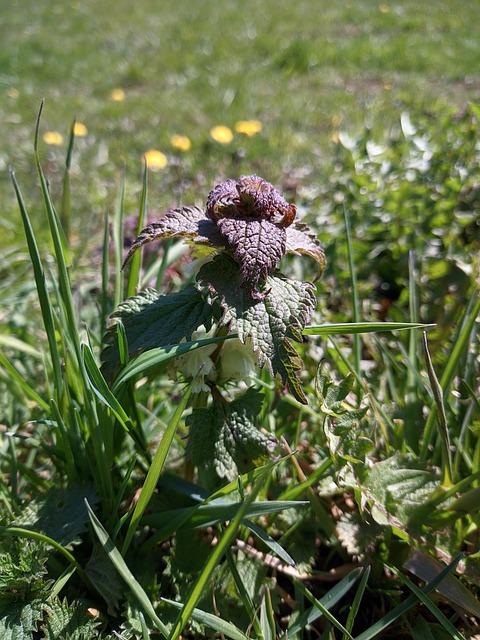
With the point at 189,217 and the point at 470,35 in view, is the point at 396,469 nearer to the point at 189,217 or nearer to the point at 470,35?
the point at 189,217

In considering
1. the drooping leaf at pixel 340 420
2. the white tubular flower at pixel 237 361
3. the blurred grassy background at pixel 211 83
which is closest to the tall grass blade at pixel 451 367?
the drooping leaf at pixel 340 420

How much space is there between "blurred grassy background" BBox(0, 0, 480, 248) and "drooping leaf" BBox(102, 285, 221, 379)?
1.74 metres

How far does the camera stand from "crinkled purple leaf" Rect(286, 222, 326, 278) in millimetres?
990

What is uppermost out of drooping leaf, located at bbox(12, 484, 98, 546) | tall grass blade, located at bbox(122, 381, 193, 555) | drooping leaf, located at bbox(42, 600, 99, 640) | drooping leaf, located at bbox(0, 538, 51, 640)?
tall grass blade, located at bbox(122, 381, 193, 555)

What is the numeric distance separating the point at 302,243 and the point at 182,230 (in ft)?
0.74

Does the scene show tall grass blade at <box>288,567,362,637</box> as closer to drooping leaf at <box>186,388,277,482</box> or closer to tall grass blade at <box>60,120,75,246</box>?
drooping leaf at <box>186,388,277,482</box>

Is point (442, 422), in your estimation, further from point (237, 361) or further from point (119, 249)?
point (119, 249)

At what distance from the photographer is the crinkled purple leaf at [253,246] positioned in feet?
2.95

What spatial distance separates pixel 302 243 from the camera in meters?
1.01

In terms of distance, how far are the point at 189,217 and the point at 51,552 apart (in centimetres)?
72

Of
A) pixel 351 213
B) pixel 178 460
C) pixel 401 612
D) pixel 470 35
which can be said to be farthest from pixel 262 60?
pixel 401 612

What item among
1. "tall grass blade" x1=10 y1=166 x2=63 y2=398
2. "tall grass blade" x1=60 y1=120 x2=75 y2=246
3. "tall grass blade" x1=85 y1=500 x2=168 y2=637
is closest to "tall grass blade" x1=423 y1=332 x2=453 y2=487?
"tall grass blade" x1=85 y1=500 x2=168 y2=637

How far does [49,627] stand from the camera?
3.16 feet

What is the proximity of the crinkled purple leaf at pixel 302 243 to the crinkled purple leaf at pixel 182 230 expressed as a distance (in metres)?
0.13
